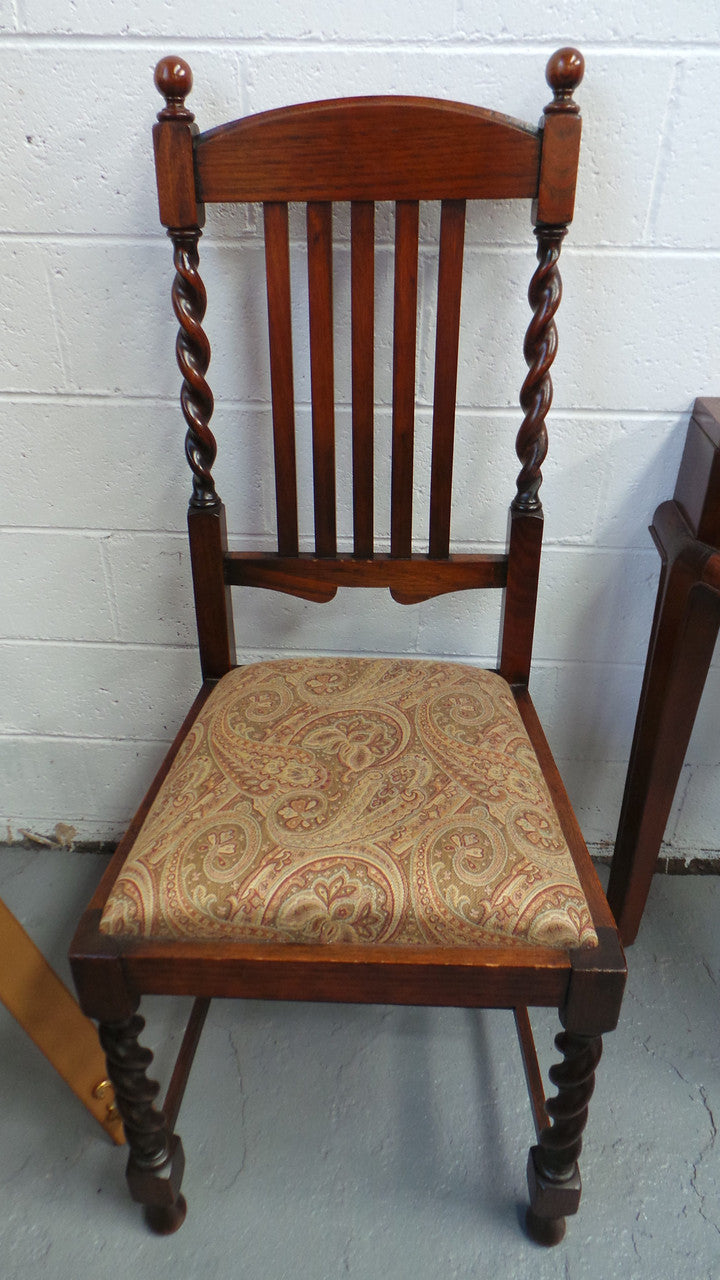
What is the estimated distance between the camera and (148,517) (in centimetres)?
117

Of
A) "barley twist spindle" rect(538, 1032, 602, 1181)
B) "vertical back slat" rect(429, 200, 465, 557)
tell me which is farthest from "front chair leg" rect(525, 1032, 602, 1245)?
"vertical back slat" rect(429, 200, 465, 557)

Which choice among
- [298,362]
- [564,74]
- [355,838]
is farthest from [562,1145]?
[564,74]

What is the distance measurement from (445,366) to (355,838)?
0.52 meters

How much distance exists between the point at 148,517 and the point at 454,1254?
0.97 metres

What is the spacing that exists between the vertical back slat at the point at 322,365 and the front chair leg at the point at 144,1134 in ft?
1.86

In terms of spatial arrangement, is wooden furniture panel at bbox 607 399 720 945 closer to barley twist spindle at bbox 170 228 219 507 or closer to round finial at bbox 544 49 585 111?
round finial at bbox 544 49 585 111

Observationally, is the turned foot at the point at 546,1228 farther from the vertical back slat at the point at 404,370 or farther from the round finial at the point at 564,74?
the round finial at the point at 564,74

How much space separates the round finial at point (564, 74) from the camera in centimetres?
78

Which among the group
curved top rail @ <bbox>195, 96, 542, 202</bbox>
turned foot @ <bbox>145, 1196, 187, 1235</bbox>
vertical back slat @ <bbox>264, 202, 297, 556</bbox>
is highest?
curved top rail @ <bbox>195, 96, 542, 202</bbox>

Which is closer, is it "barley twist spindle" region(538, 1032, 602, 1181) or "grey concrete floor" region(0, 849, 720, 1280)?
"barley twist spindle" region(538, 1032, 602, 1181)

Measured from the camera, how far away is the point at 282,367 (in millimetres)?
935

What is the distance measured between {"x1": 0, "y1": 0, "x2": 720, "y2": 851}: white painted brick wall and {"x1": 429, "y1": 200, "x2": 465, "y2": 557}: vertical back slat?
0.12 metres

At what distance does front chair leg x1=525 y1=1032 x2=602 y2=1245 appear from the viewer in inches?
30.8

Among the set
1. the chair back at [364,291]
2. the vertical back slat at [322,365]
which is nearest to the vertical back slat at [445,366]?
the chair back at [364,291]
